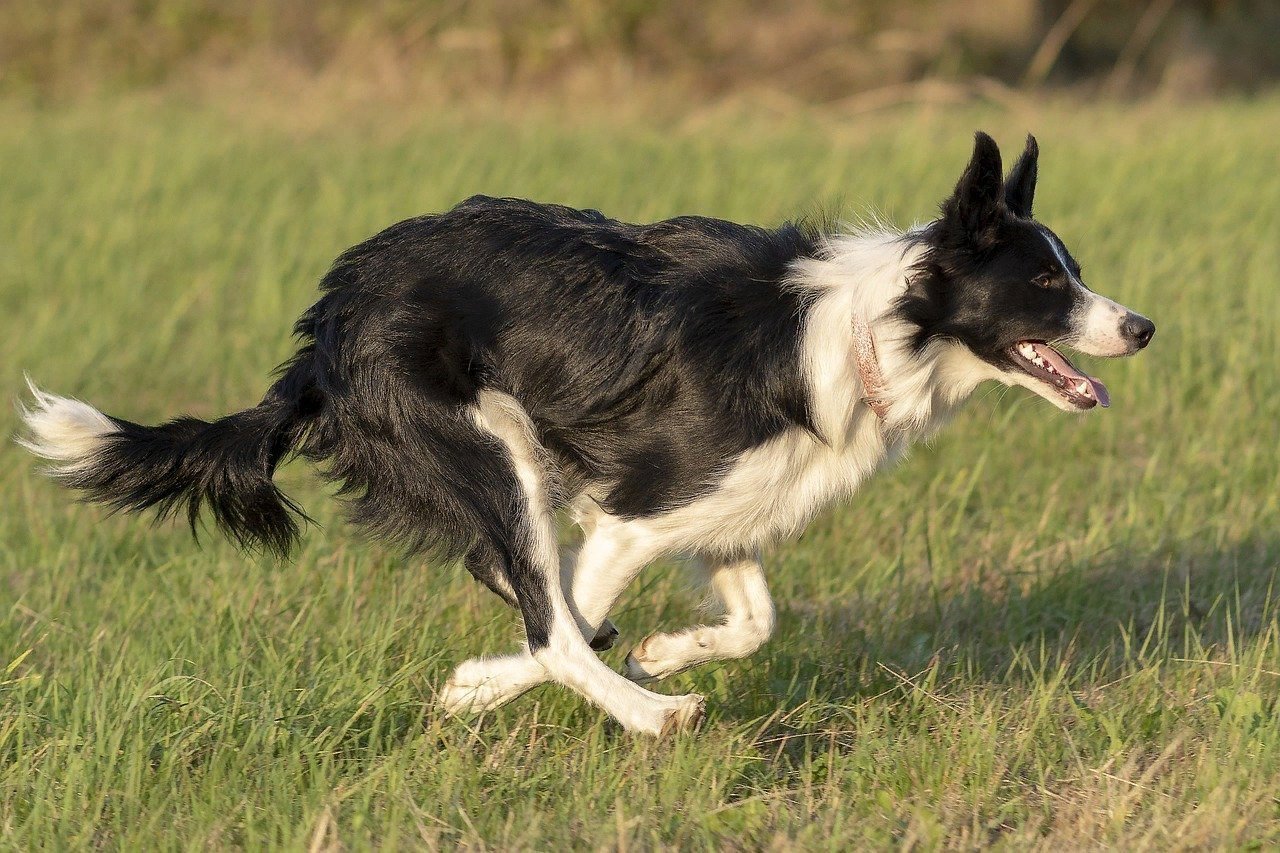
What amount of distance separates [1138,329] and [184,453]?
239cm

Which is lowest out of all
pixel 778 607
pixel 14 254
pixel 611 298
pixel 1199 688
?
pixel 14 254

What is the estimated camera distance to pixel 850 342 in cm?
360

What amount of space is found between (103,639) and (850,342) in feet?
7.46

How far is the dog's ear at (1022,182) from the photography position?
12.3 feet

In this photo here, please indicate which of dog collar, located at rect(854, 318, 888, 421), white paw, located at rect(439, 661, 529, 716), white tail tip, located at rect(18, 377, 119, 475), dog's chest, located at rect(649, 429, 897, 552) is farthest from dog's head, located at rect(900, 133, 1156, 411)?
white tail tip, located at rect(18, 377, 119, 475)

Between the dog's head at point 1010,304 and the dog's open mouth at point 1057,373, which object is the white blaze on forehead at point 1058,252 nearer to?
the dog's head at point 1010,304

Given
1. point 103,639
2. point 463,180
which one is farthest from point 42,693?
point 463,180

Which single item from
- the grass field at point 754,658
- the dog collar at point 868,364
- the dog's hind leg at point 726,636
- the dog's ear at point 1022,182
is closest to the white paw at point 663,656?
the dog's hind leg at point 726,636

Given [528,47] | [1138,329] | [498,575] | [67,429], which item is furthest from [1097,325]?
[528,47]

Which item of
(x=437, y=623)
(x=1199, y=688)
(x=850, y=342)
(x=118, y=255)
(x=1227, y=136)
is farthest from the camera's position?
(x=1227, y=136)

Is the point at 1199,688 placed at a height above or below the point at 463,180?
above

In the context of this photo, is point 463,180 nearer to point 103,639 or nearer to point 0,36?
point 103,639

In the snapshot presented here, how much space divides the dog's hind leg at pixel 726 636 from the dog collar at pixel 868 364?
0.60m

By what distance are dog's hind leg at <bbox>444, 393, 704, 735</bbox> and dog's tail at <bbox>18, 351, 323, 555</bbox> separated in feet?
1.71
